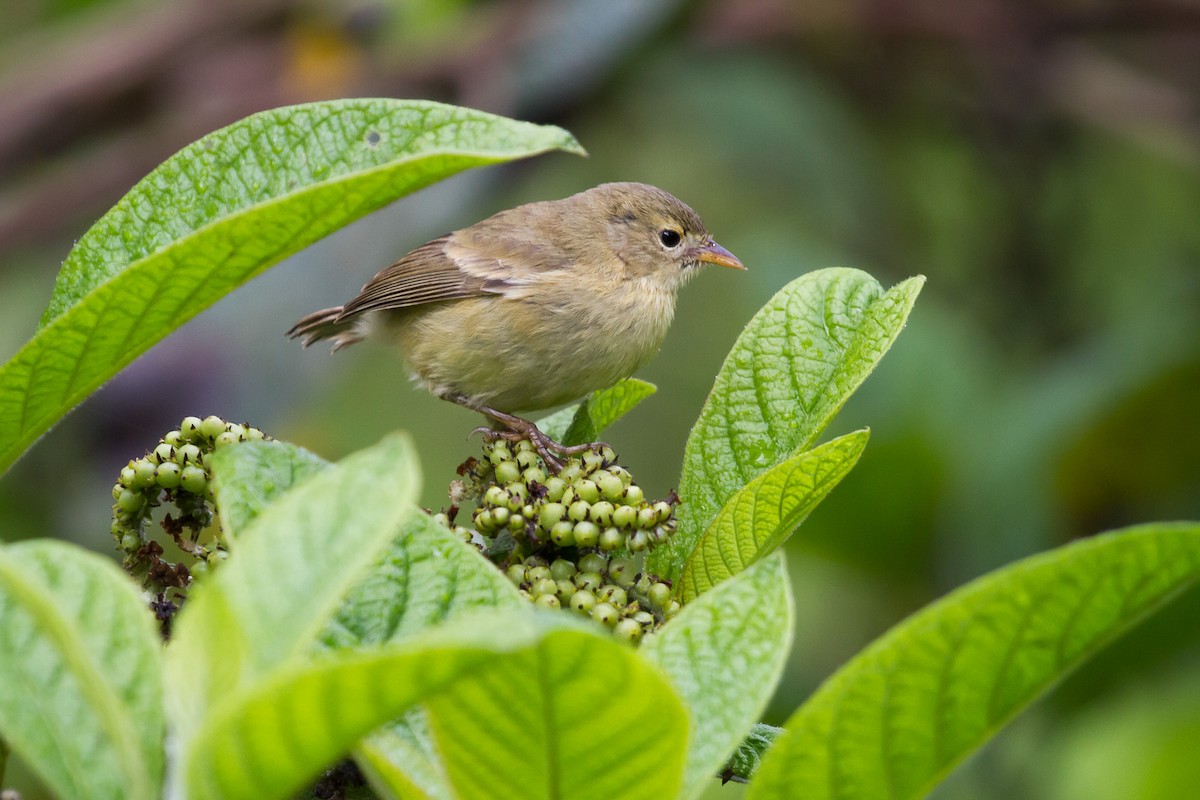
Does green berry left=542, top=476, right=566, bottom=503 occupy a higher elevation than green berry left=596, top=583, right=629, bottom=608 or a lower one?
higher

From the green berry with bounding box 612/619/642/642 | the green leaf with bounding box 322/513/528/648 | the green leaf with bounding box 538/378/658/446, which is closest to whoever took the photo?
the green leaf with bounding box 322/513/528/648

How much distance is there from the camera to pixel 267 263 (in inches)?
67.1

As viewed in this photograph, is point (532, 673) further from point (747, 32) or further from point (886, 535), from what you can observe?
point (747, 32)

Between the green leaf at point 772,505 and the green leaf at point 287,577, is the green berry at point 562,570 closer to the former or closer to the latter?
the green leaf at point 772,505

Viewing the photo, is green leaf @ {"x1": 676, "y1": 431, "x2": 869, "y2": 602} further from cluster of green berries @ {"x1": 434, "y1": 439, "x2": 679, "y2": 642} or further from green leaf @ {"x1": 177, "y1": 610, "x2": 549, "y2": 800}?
green leaf @ {"x1": 177, "y1": 610, "x2": 549, "y2": 800}

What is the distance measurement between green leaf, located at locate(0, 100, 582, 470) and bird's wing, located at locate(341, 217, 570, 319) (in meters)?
2.68

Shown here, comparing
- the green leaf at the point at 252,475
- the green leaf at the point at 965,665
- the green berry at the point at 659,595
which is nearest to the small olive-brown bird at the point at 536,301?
the green berry at the point at 659,595

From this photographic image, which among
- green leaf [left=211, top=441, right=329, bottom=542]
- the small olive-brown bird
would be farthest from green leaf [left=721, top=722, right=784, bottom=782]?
the small olive-brown bird

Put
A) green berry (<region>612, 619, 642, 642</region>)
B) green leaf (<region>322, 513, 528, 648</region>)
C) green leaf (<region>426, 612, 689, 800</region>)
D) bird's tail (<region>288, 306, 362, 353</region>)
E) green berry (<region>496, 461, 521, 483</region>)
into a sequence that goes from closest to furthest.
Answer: green leaf (<region>426, 612, 689, 800</region>) → green leaf (<region>322, 513, 528, 648</region>) → green berry (<region>612, 619, 642, 642</region>) → green berry (<region>496, 461, 521, 483</region>) → bird's tail (<region>288, 306, 362, 353</region>)

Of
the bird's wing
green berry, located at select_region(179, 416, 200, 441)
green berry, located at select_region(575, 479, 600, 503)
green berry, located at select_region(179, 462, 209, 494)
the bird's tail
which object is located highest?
green berry, located at select_region(179, 416, 200, 441)

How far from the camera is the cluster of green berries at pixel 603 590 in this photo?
1.75m

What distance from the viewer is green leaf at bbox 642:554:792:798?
141cm

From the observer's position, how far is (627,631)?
5.61 ft

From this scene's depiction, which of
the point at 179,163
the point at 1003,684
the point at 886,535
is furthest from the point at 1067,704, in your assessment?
the point at 179,163
